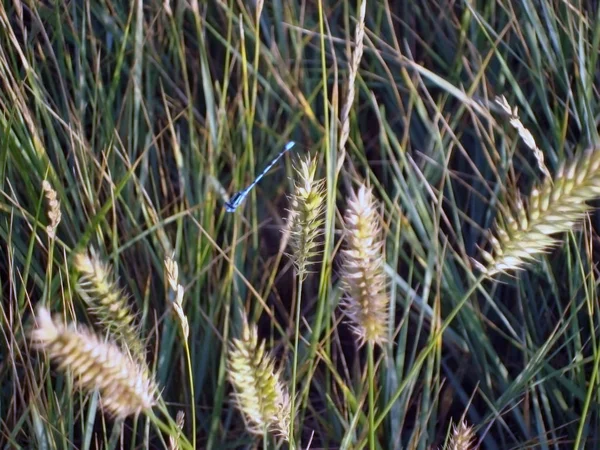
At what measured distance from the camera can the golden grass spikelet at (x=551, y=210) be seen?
577mm

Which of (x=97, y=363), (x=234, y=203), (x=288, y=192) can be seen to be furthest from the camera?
(x=288, y=192)

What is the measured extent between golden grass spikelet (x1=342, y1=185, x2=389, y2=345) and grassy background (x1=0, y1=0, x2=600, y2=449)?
315 millimetres

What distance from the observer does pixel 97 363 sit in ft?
1.91

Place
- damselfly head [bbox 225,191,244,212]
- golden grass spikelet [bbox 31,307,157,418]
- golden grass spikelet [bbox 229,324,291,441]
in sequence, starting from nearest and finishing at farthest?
golden grass spikelet [bbox 31,307,157,418] < golden grass spikelet [bbox 229,324,291,441] < damselfly head [bbox 225,191,244,212]

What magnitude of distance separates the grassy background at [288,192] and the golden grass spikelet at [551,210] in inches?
13.6

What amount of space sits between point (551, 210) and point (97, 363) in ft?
1.34

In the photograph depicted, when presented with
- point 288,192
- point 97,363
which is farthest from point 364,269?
point 288,192

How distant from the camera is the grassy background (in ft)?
3.30

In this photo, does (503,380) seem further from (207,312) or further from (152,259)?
(152,259)

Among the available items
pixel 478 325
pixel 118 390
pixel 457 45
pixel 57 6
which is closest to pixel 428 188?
pixel 478 325

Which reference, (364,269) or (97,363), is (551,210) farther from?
(97,363)

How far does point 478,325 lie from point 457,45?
474 mm

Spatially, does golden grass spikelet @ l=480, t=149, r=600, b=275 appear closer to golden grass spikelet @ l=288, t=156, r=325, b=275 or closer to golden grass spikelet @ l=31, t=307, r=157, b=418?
golden grass spikelet @ l=288, t=156, r=325, b=275

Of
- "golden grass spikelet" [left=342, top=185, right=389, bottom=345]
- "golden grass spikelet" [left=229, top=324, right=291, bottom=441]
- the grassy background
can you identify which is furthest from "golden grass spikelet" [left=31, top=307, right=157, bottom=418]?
the grassy background
